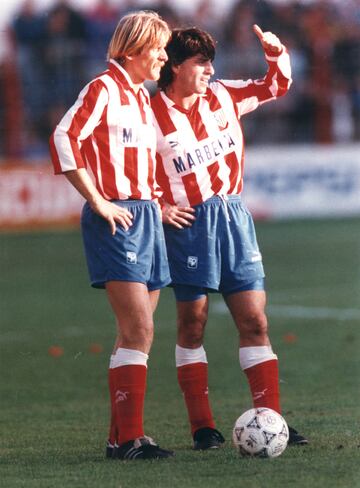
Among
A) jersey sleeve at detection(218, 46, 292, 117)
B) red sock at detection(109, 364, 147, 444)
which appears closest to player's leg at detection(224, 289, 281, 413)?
red sock at detection(109, 364, 147, 444)

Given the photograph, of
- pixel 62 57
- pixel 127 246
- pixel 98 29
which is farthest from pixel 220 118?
pixel 98 29

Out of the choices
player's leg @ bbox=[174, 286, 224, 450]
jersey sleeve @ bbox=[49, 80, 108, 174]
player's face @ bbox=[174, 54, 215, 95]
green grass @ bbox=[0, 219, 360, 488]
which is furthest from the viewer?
player's leg @ bbox=[174, 286, 224, 450]

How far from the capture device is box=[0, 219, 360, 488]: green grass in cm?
488

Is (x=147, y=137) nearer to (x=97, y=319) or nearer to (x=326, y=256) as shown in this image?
(x=97, y=319)

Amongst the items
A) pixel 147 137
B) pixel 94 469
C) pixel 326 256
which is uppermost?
pixel 147 137

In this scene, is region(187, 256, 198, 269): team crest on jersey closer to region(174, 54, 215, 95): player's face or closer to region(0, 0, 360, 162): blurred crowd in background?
region(174, 54, 215, 95): player's face

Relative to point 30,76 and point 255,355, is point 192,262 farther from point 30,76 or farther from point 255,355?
point 30,76

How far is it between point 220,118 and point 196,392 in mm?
1266

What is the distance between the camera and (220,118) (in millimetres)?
5656

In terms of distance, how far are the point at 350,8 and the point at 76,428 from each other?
1430cm

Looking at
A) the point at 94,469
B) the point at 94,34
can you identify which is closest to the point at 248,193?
the point at 94,34

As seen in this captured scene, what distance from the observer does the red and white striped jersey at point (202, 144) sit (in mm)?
5562

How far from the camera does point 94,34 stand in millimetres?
17734

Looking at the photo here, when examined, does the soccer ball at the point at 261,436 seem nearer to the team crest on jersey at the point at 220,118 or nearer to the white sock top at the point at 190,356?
the white sock top at the point at 190,356
